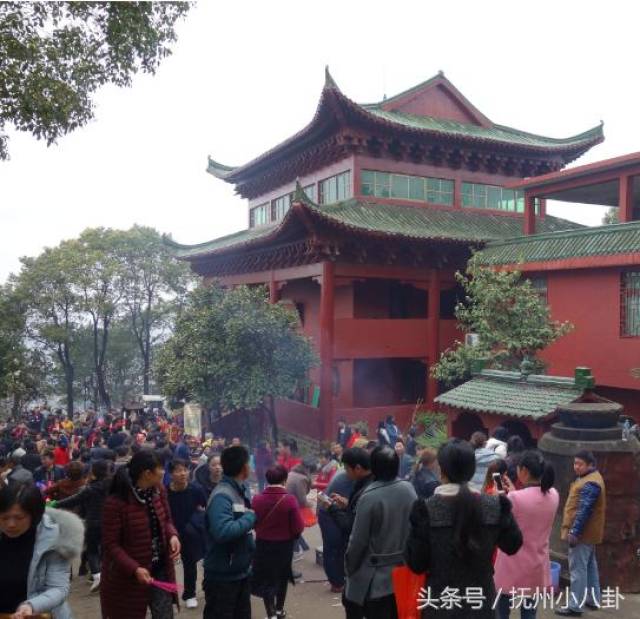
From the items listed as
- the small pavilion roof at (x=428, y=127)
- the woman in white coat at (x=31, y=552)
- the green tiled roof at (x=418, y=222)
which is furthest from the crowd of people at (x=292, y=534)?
the small pavilion roof at (x=428, y=127)

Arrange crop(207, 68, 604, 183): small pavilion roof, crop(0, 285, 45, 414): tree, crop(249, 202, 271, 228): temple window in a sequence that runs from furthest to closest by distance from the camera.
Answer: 1. crop(249, 202, 271, 228): temple window
2. crop(0, 285, 45, 414): tree
3. crop(207, 68, 604, 183): small pavilion roof

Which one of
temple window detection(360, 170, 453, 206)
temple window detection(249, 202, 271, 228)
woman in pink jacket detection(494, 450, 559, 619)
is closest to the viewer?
woman in pink jacket detection(494, 450, 559, 619)

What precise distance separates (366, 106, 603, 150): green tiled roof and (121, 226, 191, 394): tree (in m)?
16.2

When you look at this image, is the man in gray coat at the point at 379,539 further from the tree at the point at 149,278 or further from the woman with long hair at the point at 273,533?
the tree at the point at 149,278

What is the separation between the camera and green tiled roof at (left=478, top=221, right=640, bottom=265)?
13.7 m

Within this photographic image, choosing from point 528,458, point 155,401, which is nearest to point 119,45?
point 528,458

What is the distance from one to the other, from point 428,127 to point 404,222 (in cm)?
351

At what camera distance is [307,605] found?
605cm

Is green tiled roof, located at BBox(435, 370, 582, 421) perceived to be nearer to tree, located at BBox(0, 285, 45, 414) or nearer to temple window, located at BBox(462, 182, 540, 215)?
temple window, located at BBox(462, 182, 540, 215)

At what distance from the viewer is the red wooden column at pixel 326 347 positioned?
16.9 metres

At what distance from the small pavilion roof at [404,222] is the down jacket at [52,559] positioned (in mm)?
12380

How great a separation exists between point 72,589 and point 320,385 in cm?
1083

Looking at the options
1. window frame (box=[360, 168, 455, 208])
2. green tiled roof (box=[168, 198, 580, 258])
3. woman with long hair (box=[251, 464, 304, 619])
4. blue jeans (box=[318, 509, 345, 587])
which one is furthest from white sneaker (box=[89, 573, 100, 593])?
window frame (box=[360, 168, 455, 208])

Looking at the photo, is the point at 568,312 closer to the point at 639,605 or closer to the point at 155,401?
the point at 639,605
